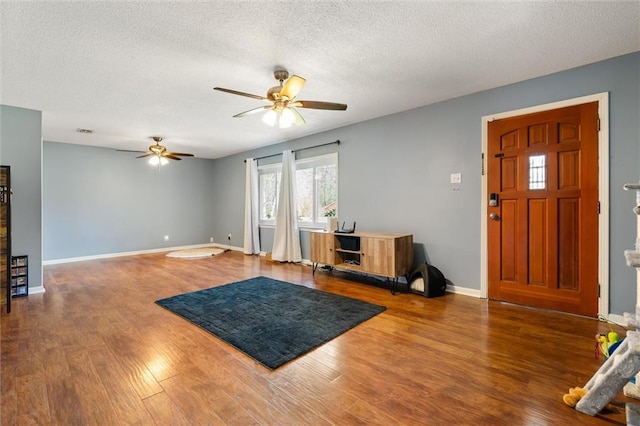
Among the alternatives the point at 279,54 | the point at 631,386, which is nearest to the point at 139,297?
the point at 279,54

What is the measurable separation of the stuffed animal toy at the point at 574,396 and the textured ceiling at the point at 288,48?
241 cm

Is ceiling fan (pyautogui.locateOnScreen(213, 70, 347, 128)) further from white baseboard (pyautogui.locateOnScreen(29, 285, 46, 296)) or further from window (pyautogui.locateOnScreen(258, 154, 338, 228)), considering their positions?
white baseboard (pyautogui.locateOnScreen(29, 285, 46, 296))

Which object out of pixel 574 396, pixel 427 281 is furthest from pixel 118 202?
pixel 574 396

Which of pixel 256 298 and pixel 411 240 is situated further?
pixel 411 240

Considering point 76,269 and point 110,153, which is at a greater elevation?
point 110,153

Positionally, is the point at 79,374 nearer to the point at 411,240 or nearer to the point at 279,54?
the point at 279,54

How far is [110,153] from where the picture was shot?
6262mm

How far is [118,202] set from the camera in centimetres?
639

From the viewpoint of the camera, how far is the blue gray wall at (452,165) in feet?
8.40

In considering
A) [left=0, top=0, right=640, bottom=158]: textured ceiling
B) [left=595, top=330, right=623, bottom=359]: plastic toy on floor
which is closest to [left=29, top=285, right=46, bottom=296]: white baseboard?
[left=0, top=0, right=640, bottom=158]: textured ceiling

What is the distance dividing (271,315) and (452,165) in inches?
111

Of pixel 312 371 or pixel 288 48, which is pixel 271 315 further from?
pixel 288 48

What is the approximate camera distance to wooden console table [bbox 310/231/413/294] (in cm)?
360

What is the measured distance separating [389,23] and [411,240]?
2.62m
